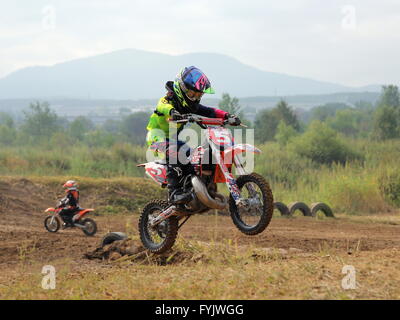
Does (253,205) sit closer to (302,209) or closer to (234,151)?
(234,151)

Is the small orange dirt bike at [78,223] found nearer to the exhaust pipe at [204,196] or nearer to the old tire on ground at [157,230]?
the old tire on ground at [157,230]

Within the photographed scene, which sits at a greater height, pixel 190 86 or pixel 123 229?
pixel 190 86

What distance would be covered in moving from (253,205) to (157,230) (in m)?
2.03

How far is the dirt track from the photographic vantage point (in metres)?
10.4

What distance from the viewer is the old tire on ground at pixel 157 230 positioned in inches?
339

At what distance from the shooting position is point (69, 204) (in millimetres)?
14047

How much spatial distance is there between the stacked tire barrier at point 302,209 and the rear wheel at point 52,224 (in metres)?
5.68

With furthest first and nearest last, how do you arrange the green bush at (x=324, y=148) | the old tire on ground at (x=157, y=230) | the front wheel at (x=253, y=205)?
the green bush at (x=324, y=148), the old tire on ground at (x=157, y=230), the front wheel at (x=253, y=205)

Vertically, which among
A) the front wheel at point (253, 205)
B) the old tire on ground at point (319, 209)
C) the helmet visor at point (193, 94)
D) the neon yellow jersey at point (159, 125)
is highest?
the helmet visor at point (193, 94)

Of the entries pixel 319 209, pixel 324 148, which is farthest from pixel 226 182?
pixel 324 148

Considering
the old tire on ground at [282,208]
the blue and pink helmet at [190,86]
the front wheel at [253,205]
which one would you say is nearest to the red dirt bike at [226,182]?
the front wheel at [253,205]

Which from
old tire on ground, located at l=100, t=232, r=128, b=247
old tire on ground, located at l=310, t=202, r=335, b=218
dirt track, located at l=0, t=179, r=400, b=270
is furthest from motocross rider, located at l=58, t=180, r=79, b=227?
old tire on ground, located at l=310, t=202, r=335, b=218

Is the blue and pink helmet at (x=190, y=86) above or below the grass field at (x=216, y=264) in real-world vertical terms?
above

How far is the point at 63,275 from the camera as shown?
8.05m
